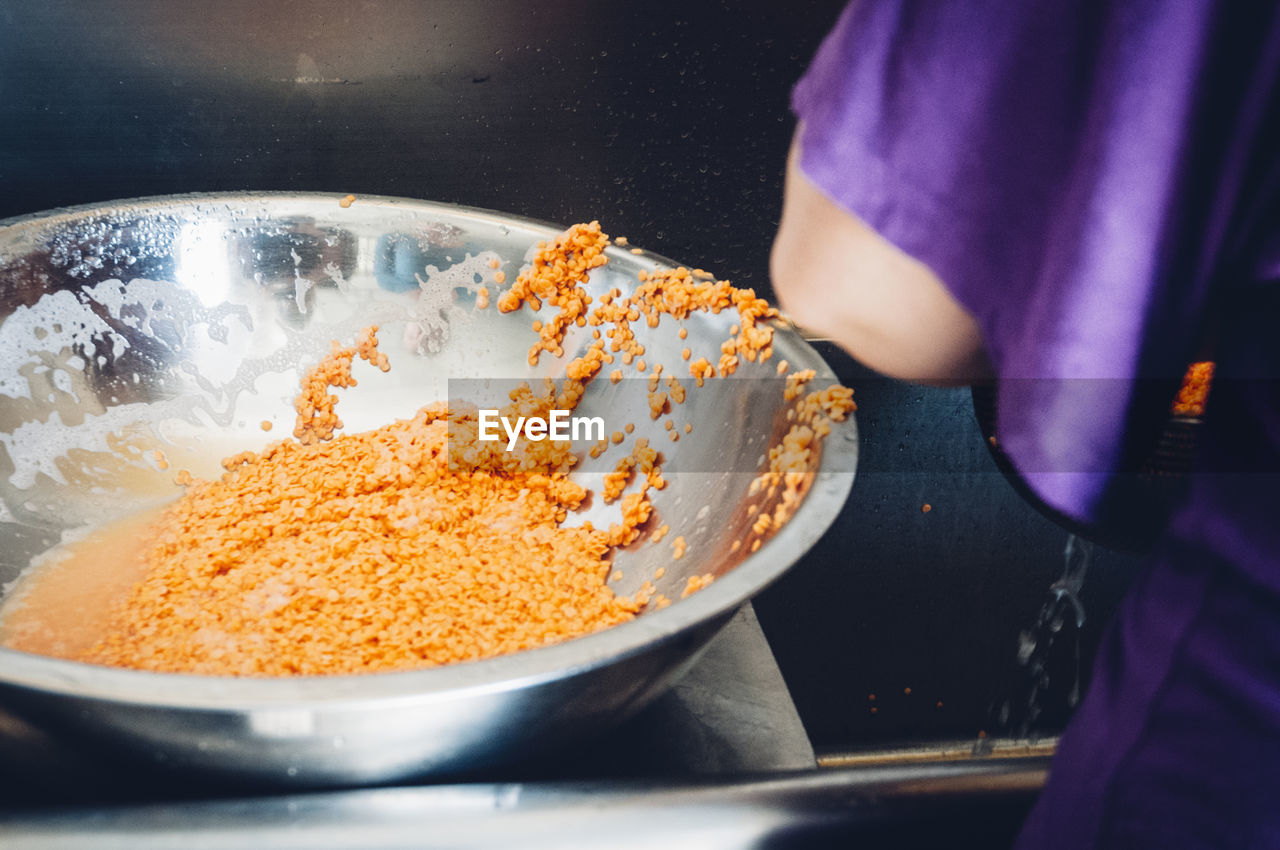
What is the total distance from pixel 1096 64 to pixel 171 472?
958 millimetres

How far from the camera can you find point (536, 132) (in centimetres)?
105

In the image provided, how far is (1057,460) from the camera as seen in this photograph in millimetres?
372

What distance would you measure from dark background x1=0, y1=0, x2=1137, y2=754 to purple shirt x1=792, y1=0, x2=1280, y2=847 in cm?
69

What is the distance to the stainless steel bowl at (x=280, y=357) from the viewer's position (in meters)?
0.69

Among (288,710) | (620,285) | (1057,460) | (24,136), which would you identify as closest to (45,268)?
(24,136)

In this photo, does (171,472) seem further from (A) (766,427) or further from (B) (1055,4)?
(B) (1055,4)

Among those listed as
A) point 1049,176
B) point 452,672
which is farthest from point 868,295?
point 452,672

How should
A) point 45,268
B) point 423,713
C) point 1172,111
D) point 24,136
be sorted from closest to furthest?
point 1172,111 < point 423,713 < point 45,268 < point 24,136

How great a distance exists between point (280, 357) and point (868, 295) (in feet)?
2.53

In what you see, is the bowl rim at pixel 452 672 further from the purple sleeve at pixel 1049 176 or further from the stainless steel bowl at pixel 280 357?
the purple sleeve at pixel 1049 176

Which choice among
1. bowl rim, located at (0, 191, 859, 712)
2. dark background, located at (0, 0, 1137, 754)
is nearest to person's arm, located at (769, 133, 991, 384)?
bowl rim, located at (0, 191, 859, 712)

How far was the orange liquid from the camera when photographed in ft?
2.31

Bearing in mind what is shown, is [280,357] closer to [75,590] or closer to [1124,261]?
[75,590]

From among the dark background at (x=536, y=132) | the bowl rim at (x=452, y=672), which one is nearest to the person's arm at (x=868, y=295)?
the bowl rim at (x=452, y=672)
